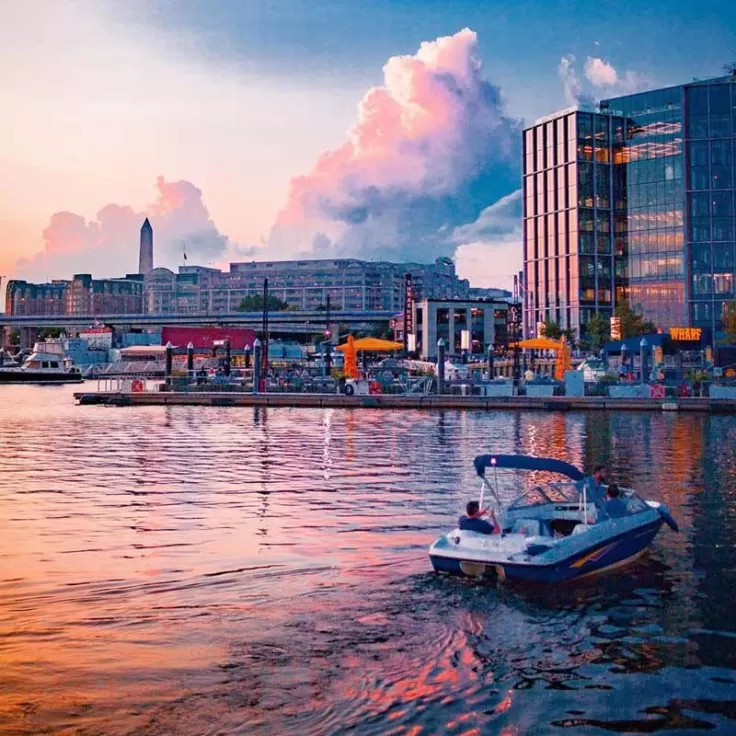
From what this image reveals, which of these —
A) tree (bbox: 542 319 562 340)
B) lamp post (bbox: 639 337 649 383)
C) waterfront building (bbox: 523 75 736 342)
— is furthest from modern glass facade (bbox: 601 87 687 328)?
lamp post (bbox: 639 337 649 383)

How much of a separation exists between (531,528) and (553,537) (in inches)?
20.2

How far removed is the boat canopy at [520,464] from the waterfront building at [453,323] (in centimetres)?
14522

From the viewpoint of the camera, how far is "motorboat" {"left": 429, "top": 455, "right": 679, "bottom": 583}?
58.9 feet

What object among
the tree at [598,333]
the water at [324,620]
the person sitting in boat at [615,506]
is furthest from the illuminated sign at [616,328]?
the person sitting in boat at [615,506]

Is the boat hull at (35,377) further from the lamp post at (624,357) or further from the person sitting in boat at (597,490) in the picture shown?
the person sitting in boat at (597,490)

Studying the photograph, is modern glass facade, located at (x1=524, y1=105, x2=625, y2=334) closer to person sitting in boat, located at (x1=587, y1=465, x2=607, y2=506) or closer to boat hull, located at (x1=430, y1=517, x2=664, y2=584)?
person sitting in boat, located at (x1=587, y1=465, x2=607, y2=506)

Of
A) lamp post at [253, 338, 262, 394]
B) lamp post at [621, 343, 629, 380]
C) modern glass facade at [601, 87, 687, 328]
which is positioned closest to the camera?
lamp post at [253, 338, 262, 394]

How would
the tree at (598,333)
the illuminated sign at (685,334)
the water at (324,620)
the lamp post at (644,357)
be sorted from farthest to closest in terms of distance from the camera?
the tree at (598,333), the illuminated sign at (685,334), the lamp post at (644,357), the water at (324,620)

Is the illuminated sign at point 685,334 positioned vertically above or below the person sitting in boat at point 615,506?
above

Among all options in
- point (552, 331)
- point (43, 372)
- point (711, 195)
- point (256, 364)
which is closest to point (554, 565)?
point (256, 364)

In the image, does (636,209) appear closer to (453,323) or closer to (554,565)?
(453,323)

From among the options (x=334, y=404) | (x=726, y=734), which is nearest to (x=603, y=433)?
(x=334, y=404)

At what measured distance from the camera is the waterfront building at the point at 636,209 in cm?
13075

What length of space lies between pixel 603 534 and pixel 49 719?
11.4 m
